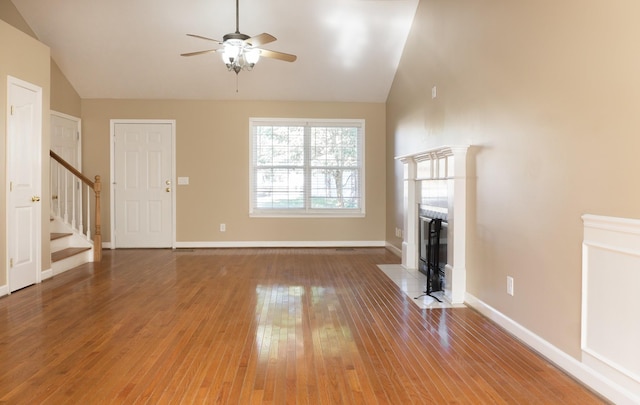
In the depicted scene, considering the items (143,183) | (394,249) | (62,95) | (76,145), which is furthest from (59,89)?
(394,249)

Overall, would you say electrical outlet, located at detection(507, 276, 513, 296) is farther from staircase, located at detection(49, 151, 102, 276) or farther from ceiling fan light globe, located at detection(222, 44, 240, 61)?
staircase, located at detection(49, 151, 102, 276)

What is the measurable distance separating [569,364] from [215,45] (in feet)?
18.5

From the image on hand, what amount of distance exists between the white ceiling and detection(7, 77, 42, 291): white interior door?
5.82 ft

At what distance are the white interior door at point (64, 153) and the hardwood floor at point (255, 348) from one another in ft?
6.44

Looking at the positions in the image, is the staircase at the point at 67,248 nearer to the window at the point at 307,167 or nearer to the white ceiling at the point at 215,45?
the white ceiling at the point at 215,45

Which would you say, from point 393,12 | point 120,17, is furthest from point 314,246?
point 120,17

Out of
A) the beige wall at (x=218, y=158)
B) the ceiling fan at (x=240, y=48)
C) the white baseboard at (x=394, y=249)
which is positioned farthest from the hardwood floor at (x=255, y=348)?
the beige wall at (x=218, y=158)

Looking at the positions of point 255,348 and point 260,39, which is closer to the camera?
point 255,348

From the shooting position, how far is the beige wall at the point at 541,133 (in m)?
2.15

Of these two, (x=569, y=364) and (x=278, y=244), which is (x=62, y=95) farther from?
(x=569, y=364)

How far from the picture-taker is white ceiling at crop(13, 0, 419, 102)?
571 cm

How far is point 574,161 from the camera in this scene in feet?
8.07

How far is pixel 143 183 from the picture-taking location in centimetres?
743

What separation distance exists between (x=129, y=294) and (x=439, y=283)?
3.08 m
